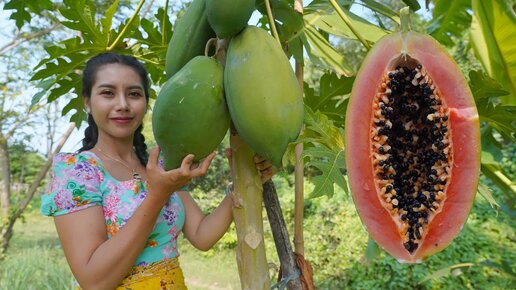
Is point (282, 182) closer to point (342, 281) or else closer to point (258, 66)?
point (342, 281)

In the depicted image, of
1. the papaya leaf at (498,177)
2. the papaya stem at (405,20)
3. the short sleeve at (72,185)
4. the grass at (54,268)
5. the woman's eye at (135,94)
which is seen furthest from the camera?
the grass at (54,268)

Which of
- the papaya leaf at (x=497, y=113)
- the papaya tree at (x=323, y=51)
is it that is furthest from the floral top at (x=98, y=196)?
the papaya leaf at (x=497, y=113)

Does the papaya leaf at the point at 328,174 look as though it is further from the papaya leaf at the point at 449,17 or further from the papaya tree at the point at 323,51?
the papaya leaf at the point at 449,17

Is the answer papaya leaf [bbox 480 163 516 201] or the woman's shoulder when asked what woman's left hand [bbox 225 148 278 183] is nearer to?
the woman's shoulder

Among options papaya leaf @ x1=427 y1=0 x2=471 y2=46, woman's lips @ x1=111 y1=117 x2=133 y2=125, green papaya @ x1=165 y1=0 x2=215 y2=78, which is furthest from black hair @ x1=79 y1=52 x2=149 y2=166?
papaya leaf @ x1=427 y1=0 x2=471 y2=46

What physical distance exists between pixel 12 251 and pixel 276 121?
6.95 meters

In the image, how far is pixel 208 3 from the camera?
702 mm

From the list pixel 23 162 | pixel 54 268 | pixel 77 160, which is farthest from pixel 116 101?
pixel 23 162

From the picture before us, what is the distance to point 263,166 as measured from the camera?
0.76 meters

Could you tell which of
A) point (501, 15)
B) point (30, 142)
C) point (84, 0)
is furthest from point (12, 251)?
point (501, 15)

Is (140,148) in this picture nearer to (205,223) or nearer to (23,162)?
(205,223)

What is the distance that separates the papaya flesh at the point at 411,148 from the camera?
77cm

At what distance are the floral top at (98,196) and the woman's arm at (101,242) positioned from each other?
0.10ft

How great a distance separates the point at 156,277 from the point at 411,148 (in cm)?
74
